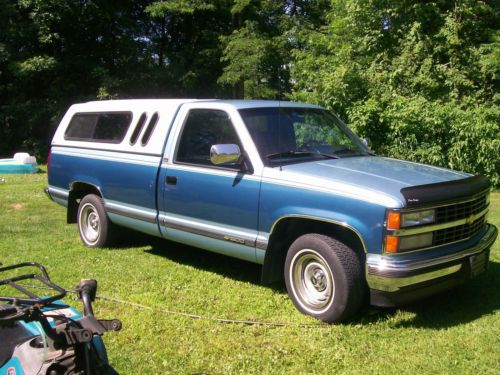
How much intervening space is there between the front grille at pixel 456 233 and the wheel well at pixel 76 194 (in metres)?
4.34

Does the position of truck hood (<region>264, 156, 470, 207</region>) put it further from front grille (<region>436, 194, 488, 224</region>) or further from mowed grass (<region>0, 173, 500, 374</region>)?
mowed grass (<region>0, 173, 500, 374</region>)

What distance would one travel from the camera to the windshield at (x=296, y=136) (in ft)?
17.0

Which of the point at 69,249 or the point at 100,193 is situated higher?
the point at 100,193

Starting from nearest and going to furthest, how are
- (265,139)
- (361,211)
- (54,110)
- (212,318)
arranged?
(361,211), (212,318), (265,139), (54,110)

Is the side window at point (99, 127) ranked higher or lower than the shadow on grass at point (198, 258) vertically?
higher

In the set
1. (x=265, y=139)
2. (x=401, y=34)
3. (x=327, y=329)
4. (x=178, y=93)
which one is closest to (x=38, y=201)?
(x=265, y=139)

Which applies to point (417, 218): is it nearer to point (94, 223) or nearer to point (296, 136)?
point (296, 136)

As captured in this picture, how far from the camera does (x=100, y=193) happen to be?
6805 millimetres

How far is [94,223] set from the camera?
7211 mm

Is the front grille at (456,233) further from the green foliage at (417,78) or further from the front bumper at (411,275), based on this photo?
the green foliage at (417,78)

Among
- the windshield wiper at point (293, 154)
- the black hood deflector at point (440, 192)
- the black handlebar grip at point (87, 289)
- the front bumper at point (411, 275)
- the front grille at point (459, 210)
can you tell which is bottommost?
the front bumper at point (411, 275)

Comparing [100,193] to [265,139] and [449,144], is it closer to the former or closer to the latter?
[265,139]

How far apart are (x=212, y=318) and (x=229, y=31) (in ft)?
70.1

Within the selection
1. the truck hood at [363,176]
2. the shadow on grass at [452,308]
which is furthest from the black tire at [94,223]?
the shadow on grass at [452,308]
